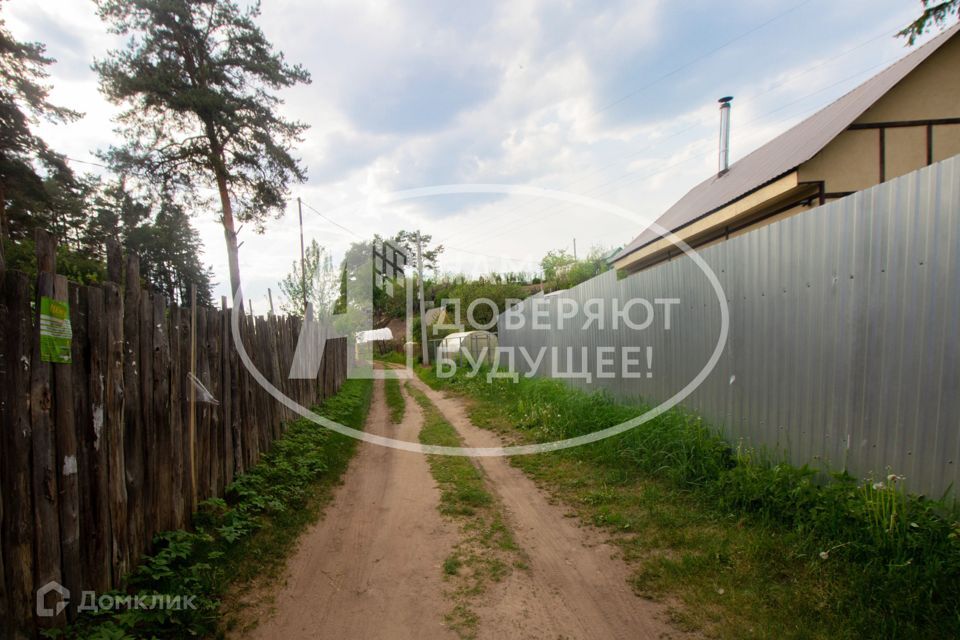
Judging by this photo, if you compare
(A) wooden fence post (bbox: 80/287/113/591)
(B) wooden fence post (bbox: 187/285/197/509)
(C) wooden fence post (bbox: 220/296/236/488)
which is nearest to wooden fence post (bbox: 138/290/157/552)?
(A) wooden fence post (bbox: 80/287/113/591)

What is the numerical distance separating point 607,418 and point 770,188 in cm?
425

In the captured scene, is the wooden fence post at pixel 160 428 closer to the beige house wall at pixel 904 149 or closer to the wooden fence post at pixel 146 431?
the wooden fence post at pixel 146 431

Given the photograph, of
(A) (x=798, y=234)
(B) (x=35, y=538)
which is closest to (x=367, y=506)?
(B) (x=35, y=538)

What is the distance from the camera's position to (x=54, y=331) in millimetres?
2248

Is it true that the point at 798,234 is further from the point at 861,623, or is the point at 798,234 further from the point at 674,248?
the point at 674,248

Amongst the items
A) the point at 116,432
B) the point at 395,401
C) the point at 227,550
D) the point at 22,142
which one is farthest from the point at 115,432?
the point at 22,142

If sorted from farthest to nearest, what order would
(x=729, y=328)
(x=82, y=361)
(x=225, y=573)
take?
(x=729, y=328), (x=225, y=573), (x=82, y=361)

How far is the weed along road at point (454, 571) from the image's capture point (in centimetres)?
254

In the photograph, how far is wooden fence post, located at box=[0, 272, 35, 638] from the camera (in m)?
2.01

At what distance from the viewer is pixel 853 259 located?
3.06 m

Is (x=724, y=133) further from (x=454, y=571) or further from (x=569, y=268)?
(x=569, y=268)

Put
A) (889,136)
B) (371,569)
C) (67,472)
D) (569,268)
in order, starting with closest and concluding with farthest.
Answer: (67,472) → (371,569) → (889,136) → (569,268)

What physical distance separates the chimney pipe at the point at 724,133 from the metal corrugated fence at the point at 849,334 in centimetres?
824

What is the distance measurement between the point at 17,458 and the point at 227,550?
160 cm
